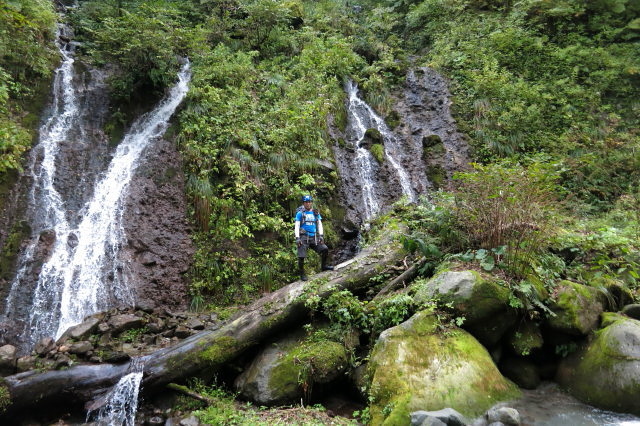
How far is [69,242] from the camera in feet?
28.8

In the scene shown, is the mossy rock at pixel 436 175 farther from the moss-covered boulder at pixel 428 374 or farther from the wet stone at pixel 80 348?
the wet stone at pixel 80 348

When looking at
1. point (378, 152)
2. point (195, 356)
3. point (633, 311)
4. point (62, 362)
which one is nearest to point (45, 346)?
point (62, 362)

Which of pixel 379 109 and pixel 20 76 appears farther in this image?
pixel 379 109

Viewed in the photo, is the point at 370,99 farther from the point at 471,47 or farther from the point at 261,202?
the point at 261,202

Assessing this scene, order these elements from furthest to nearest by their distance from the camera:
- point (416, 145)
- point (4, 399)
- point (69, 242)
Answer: point (416, 145) < point (69, 242) < point (4, 399)

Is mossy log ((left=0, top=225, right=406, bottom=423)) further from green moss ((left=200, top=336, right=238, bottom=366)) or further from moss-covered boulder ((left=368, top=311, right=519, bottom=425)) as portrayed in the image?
moss-covered boulder ((left=368, top=311, right=519, bottom=425))

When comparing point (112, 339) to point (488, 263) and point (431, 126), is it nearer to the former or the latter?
point (488, 263)

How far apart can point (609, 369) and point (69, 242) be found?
34.9ft

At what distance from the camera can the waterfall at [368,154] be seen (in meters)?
12.5

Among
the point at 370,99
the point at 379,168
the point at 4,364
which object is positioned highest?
the point at 370,99

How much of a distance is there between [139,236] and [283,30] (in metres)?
13.0

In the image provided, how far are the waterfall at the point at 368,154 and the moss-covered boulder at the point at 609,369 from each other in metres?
6.84

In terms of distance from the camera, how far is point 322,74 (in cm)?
1571

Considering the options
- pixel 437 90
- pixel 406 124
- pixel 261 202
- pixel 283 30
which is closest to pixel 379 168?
pixel 406 124
